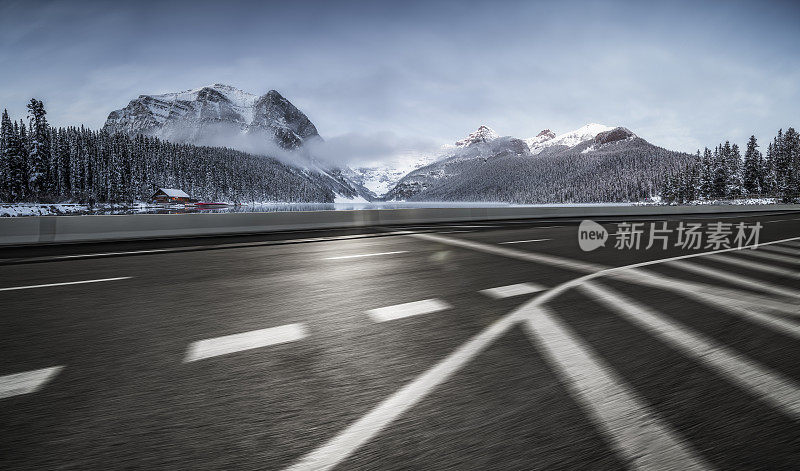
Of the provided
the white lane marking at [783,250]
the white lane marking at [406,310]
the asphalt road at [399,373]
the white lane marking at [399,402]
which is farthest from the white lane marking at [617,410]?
the white lane marking at [783,250]

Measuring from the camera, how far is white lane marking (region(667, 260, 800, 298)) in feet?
19.2

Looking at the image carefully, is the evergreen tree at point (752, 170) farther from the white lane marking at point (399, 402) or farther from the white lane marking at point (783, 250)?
the white lane marking at point (399, 402)

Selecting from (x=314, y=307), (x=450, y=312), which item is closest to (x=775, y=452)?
(x=450, y=312)

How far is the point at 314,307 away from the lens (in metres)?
4.80

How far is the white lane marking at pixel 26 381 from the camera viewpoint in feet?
8.64

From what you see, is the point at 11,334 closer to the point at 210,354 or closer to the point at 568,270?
the point at 210,354

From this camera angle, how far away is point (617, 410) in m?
2.41

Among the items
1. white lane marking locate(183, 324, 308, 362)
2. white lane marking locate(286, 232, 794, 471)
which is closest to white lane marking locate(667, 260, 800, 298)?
white lane marking locate(286, 232, 794, 471)

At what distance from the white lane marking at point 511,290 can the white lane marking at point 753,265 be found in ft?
15.0

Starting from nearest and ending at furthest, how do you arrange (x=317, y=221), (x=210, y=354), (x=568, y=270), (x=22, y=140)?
(x=210, y=354)
(x=568, y=270)
(x=317, y=221)
(x=22, y=140)

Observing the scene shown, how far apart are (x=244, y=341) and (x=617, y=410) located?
2708 millimetres

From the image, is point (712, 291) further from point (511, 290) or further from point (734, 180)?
point (734, 180)

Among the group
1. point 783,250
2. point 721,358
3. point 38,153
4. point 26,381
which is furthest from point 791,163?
point 38,153

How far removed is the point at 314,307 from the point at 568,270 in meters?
4.40
